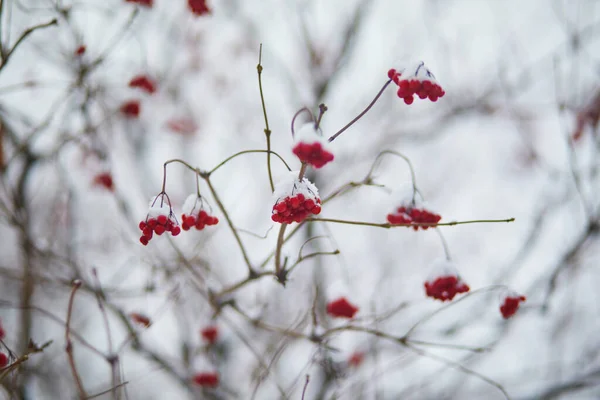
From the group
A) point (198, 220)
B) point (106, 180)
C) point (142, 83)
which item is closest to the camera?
point (198, 220)

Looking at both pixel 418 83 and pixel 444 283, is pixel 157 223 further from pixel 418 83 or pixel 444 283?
pixel 444 283

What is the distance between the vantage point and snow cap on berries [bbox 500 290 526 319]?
2.33m

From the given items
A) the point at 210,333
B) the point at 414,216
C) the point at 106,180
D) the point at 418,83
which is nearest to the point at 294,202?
the point at 418,83

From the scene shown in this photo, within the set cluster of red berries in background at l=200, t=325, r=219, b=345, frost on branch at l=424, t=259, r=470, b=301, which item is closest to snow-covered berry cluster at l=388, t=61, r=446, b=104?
frost on branch at l=424, t=259, r=470, b=301

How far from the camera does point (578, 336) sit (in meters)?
6.02

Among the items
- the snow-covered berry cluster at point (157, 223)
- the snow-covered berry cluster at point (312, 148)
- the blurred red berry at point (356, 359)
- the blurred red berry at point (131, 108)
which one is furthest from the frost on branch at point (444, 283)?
the blurred red berry at point (131, 108)

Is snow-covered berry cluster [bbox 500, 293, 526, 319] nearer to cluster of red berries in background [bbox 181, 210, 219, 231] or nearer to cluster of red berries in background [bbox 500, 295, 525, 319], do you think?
cluster of red berries in background [bbox 500, 295, 525, 319]

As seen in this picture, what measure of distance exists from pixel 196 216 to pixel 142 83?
7.01 feet

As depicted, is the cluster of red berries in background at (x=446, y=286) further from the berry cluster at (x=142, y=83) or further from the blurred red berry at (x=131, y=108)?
the blurred red berry at (x=131, y=108)

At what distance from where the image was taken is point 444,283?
2.24 meters

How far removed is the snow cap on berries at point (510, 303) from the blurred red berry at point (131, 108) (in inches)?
129

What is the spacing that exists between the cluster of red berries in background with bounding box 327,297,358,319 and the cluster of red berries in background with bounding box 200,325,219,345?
3.59ft

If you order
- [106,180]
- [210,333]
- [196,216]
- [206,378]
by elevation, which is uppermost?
[106,180]

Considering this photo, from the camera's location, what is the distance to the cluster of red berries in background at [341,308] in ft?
9.18
